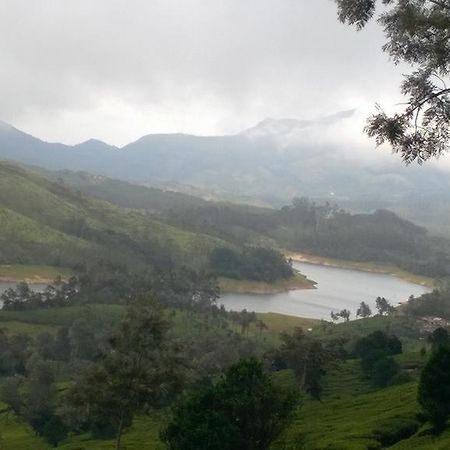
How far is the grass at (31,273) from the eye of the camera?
182250 millimetres

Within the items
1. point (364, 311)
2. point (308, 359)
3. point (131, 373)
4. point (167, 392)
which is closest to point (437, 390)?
point (167, 392)

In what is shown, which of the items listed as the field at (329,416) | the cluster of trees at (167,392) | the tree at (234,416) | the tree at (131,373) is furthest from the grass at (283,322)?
the tree at (234,416)

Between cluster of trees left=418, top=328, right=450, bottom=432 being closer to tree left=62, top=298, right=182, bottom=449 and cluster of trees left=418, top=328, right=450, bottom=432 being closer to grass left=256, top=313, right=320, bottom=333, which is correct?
tree left=62, top=298, right=182, bottom=449

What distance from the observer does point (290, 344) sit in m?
75.8

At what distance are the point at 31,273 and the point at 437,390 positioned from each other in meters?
167

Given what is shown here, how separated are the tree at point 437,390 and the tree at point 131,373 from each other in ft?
53.6

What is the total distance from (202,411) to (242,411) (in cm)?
220

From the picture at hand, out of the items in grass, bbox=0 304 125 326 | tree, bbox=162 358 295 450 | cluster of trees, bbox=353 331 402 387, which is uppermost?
tree, bbox=162 358 295 450

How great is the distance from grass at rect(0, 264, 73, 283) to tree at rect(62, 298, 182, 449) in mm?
156213

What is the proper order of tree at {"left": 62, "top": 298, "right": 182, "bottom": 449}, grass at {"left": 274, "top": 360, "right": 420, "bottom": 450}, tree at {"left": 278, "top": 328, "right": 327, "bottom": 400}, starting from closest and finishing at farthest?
tree at {"left": 62, "top": 298, "right": 182, "bottom": 449} → grass at {"left": 274, "top": 360, "right": 420, "bottom": 450} → tree at {"left": 278, "top": 328, "right": 327, "bottom": 400}

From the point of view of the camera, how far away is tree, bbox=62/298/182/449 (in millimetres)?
34844

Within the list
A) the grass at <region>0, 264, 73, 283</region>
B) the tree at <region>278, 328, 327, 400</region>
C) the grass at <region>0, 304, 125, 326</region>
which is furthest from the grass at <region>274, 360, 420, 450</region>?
the grass at <region>0, 264, 73, 283</region>

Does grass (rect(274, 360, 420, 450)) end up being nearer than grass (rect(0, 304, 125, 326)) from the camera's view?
Yes

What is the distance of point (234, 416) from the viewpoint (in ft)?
103
